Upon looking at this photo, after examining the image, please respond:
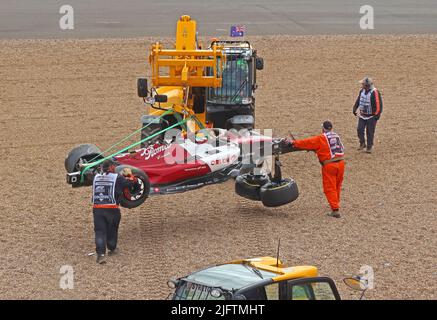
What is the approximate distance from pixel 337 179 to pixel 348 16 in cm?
2201

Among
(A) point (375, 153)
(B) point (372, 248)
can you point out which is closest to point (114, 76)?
(A) point (375, 153)

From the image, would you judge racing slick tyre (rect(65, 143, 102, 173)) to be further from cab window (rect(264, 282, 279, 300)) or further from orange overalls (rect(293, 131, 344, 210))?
cab window (rect(264, 282, 279, 300))

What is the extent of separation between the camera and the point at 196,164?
1675 centimetres

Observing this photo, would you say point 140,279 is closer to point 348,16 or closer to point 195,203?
point 195,203

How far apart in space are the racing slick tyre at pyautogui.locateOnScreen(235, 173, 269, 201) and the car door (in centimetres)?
595

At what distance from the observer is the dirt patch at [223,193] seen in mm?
15000

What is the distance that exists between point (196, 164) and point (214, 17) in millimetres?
22064

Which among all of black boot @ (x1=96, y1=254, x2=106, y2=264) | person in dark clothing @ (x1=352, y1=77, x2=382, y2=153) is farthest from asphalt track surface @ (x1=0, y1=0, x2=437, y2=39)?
black boot @ (x1=96, y1=254, x2=106, y2=264)

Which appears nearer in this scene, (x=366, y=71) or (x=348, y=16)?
(x=366, y=71)

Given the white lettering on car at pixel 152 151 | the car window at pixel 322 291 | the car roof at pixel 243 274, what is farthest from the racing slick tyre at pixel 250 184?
the car window at pixel 322 291

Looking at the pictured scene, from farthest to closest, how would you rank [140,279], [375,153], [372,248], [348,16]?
[348,16]
[375,153]
[372,248]
[140,279]

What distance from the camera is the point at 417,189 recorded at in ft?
62.0

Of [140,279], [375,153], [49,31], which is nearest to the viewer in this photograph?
[140,279]

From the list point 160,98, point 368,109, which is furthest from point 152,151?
point 368,109
